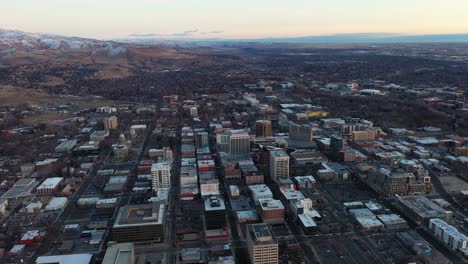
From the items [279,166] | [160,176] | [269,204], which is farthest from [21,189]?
[279,166]

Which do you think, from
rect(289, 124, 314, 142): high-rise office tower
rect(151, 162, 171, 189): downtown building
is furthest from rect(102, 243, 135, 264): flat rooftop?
rect(289, 124, 314, 142): high-rise office tower

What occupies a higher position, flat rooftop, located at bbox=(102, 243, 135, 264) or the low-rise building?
flat rooftop, located at bbox=(102, 243, 135, 264)

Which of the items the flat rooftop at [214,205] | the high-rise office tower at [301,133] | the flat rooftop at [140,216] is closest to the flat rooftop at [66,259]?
the flat rooftop at [140,216]

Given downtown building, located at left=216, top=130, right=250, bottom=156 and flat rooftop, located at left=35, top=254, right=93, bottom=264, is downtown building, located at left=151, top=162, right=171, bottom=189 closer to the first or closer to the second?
downtown building, located at left=216, top=130, right=250, bottom=156

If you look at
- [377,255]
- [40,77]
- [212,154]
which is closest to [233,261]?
[377,255]

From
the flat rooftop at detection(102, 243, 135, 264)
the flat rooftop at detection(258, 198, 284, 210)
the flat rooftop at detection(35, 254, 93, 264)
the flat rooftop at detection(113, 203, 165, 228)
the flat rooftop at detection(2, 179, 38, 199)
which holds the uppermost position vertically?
the flat rooftop at detection(113, 203, 165, 228)

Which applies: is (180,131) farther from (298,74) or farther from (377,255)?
(298,74)

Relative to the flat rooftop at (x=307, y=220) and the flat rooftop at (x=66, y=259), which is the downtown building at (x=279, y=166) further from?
the flat rooftop at (x=66, y=259)

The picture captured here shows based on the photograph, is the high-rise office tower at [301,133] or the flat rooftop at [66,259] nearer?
the flat rooftop at [66,259]

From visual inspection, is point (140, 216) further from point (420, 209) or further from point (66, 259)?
point (420, 209)


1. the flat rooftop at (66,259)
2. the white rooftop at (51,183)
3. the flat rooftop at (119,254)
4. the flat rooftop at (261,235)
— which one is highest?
the flat rooftop at (261,235)

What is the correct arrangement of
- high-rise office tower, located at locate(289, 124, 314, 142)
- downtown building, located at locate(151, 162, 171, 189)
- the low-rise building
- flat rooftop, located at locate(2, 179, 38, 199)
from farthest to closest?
high-rise office tower, located at locate(289, 124, 314, 142)
downtown building, located at locate(151, 162, 171, 189)
flat rooftop, located at locate(2, 179, 38, 199)
the low-rise building
